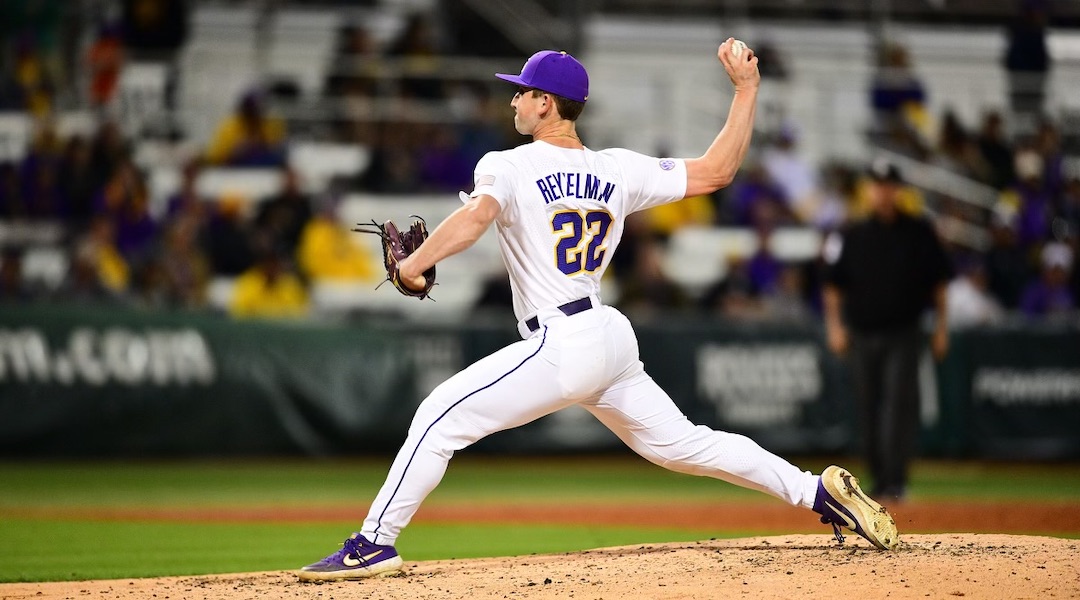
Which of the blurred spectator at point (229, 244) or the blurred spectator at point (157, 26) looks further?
the blurred spectator at point (157, 26)

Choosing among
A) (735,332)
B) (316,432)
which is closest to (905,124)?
(735,332)

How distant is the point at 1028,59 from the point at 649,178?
15.4 metres

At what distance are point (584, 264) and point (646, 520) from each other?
13.5 ft

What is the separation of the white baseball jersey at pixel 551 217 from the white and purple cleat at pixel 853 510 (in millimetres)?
1324

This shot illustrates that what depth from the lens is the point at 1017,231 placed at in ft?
61.0

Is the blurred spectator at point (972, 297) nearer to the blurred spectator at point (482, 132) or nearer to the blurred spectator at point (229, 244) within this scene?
the blurred spectator at point (482, 132)

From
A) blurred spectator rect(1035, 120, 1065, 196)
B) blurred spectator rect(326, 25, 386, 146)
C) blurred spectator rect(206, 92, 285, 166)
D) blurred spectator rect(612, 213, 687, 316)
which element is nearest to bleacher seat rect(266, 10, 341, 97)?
blurred spectator rect(326, 25, 386, 146)

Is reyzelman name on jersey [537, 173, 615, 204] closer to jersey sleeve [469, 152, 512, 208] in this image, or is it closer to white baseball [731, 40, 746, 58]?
jersey sleeve [469, 152, 512, 208]

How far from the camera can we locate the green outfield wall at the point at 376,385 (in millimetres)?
13711

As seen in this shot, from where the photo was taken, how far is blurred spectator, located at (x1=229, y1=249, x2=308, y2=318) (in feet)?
49.6

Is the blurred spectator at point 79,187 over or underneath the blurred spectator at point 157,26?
underneath

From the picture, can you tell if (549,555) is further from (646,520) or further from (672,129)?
(672,129)

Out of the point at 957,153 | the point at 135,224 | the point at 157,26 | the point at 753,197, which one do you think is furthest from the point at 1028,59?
the point at 135,224

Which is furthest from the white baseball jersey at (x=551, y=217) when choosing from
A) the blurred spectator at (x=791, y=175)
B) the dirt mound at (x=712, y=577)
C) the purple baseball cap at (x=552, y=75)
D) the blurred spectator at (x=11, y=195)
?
the blurred spectator at (x=791, y=175)
